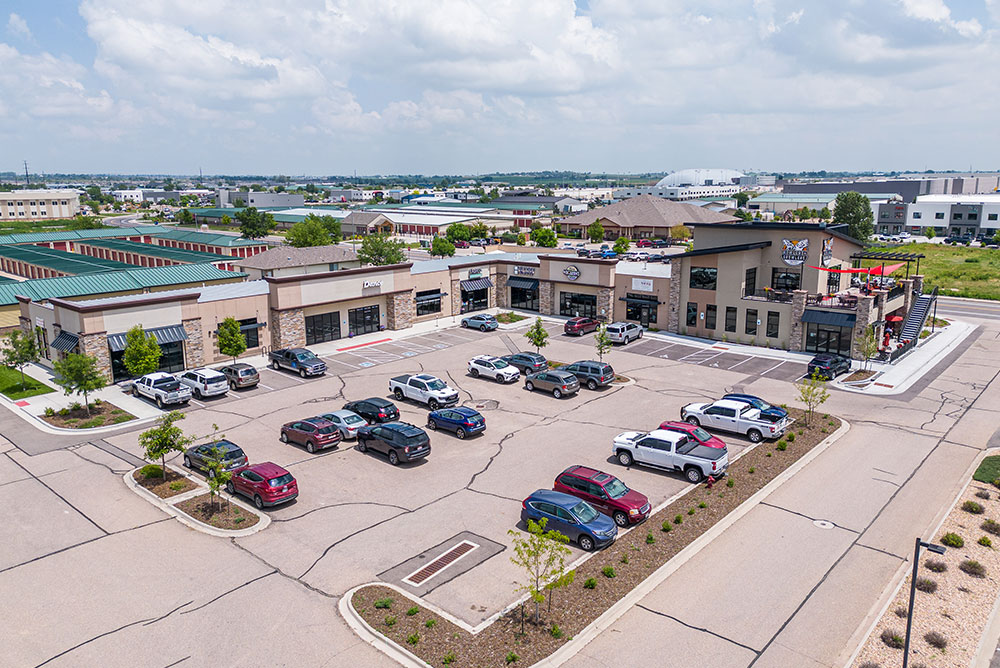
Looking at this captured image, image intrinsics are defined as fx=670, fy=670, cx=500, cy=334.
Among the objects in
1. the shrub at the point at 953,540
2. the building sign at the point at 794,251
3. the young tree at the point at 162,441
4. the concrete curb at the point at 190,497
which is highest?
the building sign at the point at 794,251

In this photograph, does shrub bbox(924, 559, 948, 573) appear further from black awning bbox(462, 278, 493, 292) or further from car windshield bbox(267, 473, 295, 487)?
black awning bbox(462, 278, 493, 292)

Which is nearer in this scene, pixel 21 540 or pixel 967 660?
pixel 967 660

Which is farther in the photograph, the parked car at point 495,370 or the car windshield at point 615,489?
the parked car at point 495,370

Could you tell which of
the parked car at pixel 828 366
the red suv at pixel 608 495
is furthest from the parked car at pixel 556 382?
the parked car at pixel 828 366

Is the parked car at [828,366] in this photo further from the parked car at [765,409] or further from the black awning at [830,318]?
the parked car at [765,409]

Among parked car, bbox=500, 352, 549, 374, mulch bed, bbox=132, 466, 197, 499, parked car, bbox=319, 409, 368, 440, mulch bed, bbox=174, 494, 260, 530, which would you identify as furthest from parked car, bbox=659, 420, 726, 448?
mulch bed, bbox=132, 466, 197, 499

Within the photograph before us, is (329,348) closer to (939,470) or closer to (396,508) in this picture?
(396,508)

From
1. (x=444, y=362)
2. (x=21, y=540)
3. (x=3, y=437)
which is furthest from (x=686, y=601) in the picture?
(x=3, y=437)
